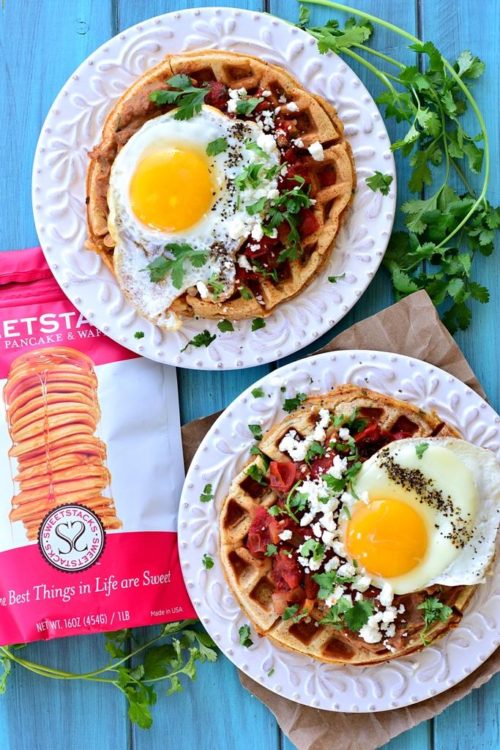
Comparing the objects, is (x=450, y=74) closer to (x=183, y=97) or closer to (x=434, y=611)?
(x=183, y=97)

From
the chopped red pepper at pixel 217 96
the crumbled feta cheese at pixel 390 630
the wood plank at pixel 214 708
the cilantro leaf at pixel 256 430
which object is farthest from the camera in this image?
the wood plank at pixel 214 708

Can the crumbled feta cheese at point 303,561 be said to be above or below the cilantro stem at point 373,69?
Answer: below

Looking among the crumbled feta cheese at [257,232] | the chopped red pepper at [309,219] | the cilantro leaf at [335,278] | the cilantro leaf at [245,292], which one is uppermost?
the chopped red pepper at [309,219]

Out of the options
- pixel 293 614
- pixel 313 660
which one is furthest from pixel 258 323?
pixel 313 660

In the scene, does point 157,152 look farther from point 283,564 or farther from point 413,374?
point 283,564

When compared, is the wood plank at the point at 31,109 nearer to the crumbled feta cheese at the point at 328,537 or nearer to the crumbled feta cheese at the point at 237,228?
the crumbled feta cheese at the point at 237,228

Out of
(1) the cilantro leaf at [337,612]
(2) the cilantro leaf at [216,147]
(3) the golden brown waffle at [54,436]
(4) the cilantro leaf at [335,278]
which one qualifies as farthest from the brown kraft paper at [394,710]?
(3) the golden brown waffle at [54,436]
